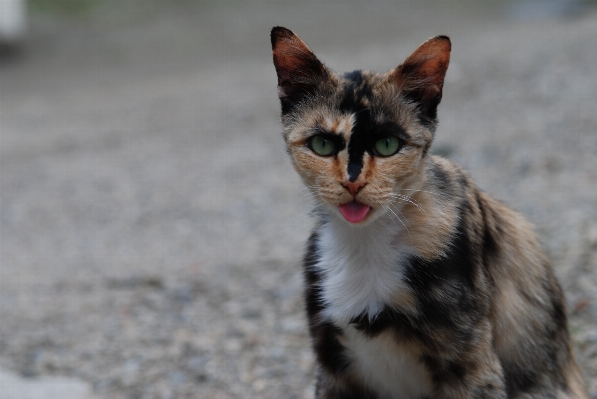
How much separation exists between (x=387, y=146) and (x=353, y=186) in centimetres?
23

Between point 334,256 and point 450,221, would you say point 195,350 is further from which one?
point 450,221

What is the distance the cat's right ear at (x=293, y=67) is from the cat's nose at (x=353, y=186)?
50 centimetres

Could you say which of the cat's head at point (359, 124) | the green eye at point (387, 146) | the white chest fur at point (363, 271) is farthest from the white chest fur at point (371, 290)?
the green eye at point (387, 146)

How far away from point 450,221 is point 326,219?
528 mm

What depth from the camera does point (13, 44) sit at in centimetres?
1636

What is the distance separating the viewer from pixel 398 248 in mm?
3082

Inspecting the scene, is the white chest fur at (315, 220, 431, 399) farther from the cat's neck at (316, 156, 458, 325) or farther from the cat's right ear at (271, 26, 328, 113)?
the cat's right ear at (271, 26, 328, 113)

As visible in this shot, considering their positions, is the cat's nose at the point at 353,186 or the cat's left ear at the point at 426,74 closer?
the cat's nose at the point at 353,186

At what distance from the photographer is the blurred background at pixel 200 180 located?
504cm

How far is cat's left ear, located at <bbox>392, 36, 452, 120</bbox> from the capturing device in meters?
2.96

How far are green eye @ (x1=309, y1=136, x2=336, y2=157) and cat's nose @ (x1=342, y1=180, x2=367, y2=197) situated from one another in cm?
16

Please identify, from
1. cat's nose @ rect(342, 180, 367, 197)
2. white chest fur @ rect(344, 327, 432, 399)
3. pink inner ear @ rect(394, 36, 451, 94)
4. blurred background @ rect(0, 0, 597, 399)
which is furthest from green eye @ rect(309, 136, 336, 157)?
blurred background @ rect(0, 0, 597, 399)

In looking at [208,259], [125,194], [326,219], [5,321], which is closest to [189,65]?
[125,194]

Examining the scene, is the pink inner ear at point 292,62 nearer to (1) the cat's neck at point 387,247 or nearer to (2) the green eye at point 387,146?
(2) the green eye at point 387,146
